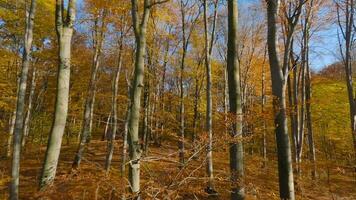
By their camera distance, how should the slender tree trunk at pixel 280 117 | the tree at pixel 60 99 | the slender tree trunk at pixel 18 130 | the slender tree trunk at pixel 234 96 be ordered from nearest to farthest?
1. the tree at pixel 60 99
2. the slender tree trunk at pixel 234 96
3. the slender tree trunk at pixel 280 117
4. the slender tree trunk at pixel 18 130

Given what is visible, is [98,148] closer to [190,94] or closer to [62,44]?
[190,94]

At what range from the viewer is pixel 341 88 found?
27500mm

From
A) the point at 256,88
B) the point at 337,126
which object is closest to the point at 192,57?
the point at 256,88

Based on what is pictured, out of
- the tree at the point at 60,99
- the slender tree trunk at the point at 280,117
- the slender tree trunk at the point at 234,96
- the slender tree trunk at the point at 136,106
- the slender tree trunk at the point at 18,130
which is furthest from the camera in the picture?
the slender tree trunk at the point at 18,130

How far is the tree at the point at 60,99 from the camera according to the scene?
516cm

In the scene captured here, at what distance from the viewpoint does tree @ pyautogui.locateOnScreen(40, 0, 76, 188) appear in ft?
16.9

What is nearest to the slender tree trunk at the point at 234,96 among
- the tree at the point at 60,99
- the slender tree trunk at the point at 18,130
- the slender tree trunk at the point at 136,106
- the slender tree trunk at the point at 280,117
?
the slender tree trunk at the point at 280,117

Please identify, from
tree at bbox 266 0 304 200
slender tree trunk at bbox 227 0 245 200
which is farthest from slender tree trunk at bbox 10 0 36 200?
tree at bbox 266 0 304 200

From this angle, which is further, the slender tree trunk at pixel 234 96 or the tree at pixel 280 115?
the tree at pixel 280 115

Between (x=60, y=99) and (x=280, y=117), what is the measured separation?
470 cm

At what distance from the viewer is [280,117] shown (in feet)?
24.4

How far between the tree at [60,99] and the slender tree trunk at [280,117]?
438 cm

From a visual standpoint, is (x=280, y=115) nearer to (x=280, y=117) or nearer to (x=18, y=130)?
(x=280, y=117)

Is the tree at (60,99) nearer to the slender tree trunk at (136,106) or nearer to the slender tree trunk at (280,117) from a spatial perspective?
the slender tree trunk at (136,106)
